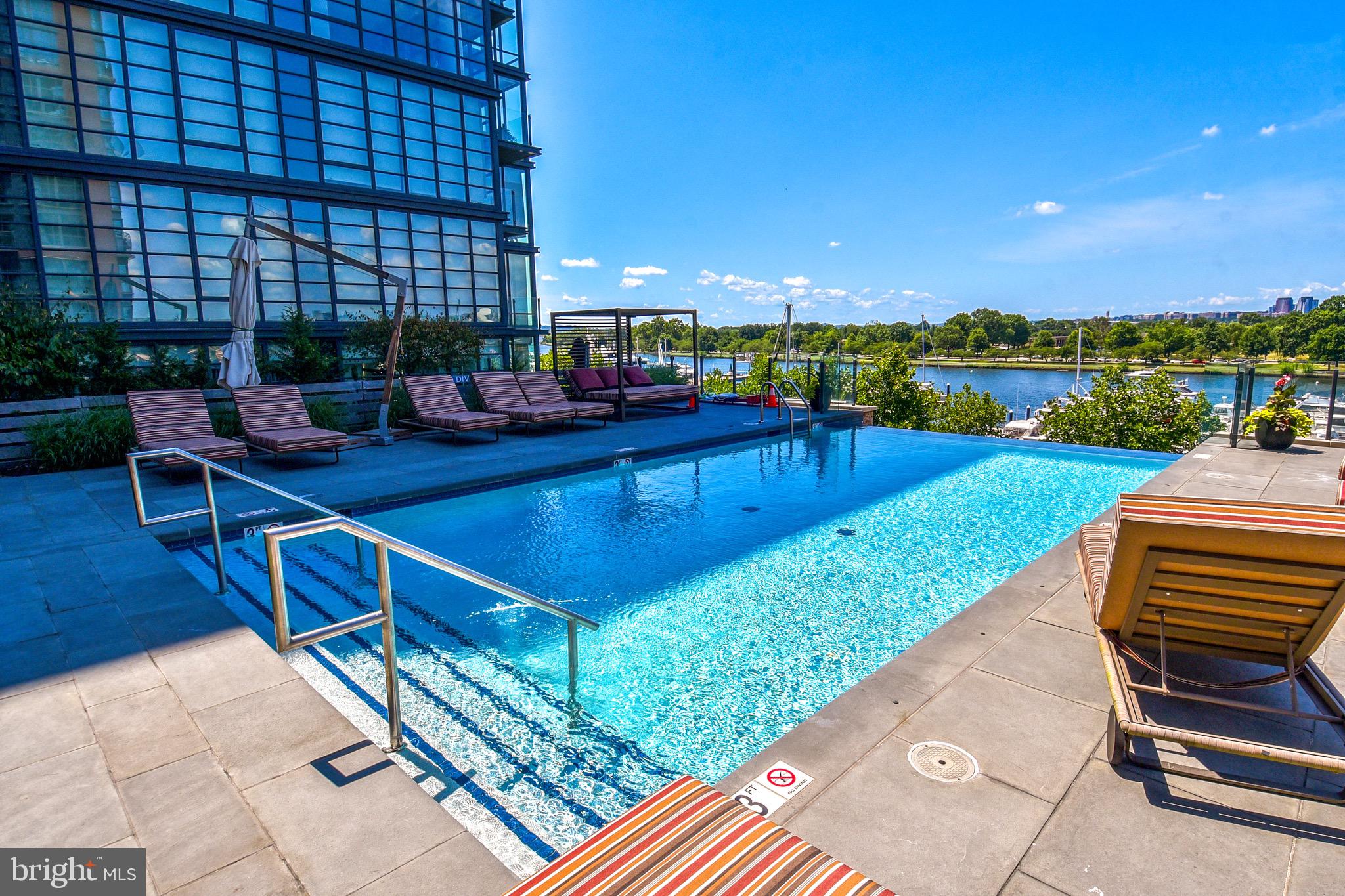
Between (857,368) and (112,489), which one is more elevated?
(857,368)

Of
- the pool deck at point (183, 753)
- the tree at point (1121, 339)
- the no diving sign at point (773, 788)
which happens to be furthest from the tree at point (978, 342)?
the no diving sign at point (773, 788)

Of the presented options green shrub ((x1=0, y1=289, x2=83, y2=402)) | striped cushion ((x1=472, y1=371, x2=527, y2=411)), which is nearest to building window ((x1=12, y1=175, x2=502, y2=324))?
green shrub ((x1=0, y1=289, x2=83, y2=402))

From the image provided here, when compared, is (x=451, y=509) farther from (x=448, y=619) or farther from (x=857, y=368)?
(x=857, y=368)

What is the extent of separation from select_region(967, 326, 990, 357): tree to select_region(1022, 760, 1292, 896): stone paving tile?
117 metres

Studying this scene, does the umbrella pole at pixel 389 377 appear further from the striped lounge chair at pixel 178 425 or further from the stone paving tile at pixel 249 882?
the stone paving tile at pixel 249 882

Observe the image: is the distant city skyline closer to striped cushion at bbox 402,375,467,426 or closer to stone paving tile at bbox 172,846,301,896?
striped cushion at bbox 402,375,467,426

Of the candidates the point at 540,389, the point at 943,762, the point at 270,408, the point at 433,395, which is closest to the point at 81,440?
the point at 270,408

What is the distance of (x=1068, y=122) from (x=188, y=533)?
42877 mm

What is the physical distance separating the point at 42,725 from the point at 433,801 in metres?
→ 1.73

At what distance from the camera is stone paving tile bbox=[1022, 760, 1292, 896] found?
1790 millimetres

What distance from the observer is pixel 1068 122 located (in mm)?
35000

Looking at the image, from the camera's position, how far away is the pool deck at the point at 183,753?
1.86 metres

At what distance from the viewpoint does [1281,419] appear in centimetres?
837

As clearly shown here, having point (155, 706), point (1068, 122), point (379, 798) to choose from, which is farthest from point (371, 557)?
point (1068, 122)
